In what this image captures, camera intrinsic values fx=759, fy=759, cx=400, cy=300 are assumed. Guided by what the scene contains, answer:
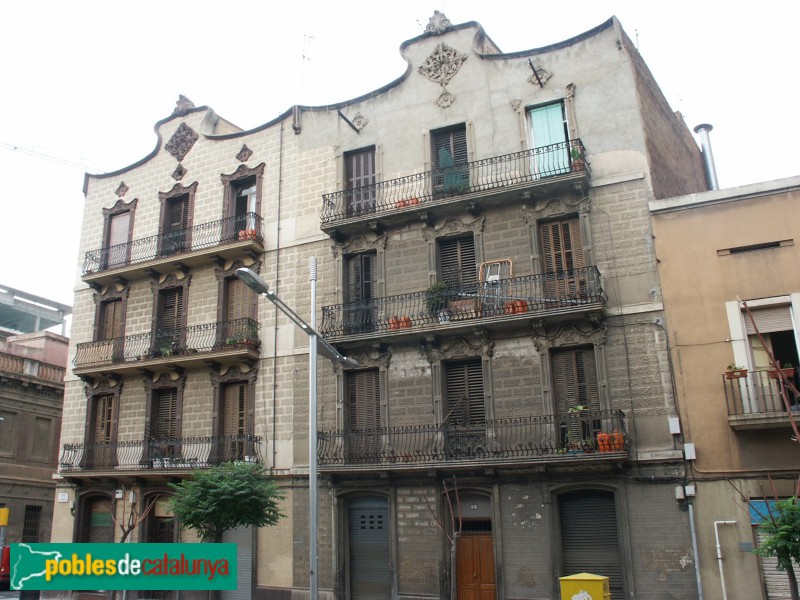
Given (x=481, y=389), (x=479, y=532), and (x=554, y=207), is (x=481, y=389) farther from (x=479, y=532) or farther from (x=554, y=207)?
(x=554, y=207)

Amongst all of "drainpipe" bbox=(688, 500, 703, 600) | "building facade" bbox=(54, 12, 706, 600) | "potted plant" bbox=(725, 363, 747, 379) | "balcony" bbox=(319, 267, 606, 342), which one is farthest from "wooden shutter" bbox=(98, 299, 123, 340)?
"potted plant" bbox=(725, 363, 747, 379)

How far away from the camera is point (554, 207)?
2059cm

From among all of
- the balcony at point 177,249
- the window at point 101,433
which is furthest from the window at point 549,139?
the window at point 101,433

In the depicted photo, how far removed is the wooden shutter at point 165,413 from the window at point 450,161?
1135cm

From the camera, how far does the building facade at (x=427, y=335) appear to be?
738 inches

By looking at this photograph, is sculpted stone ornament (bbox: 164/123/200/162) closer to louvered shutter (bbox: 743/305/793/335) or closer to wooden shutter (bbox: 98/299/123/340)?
wooden shutter (bbox: 98/299/123/340)

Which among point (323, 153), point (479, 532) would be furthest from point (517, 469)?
point (323, 153)

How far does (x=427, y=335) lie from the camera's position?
20.9 metres

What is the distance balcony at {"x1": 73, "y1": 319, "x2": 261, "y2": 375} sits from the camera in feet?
78.1

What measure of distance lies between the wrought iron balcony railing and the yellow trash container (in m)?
11.6

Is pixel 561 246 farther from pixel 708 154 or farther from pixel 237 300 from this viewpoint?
pixel 237 300

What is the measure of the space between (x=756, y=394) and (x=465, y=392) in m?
7.28

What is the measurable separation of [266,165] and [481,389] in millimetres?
11055

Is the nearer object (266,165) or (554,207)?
(554,207)
